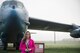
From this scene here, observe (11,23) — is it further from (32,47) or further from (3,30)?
(32,47)

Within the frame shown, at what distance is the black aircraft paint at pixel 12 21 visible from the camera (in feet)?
24.3

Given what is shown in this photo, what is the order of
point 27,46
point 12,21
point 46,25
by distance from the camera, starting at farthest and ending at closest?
point 46,25
point 12,21
point 27,46

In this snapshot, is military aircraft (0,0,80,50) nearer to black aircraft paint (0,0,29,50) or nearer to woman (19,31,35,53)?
black aircraft paint (0,0,29,50)

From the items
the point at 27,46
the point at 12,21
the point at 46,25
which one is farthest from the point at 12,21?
the point at 46,25

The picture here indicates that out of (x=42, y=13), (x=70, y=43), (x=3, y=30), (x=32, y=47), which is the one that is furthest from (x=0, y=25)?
(x=70, y=43)

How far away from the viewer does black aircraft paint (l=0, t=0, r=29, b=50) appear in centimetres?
742

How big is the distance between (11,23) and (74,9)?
801cm

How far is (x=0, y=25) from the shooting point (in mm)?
8164

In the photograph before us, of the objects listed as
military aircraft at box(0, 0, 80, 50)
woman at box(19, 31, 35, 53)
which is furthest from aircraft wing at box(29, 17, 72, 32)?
woman at box(19, 31, 35, 53)

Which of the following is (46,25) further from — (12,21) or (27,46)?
(27,46)

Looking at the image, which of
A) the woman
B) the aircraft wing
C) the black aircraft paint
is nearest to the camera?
the woman

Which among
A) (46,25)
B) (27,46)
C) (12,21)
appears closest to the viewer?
(27,46)

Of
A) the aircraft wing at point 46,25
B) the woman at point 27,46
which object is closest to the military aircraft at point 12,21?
the woman at point 27,46

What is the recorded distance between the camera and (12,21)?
24.3 feet
